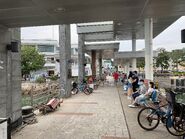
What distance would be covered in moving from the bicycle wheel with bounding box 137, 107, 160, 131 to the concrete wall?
3.83 m

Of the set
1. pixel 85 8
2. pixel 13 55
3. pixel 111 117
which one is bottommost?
pixel 111 117

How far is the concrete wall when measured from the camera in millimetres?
8711

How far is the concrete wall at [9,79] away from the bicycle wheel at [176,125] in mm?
4509

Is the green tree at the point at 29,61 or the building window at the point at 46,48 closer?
the green tree at the point at 29,61

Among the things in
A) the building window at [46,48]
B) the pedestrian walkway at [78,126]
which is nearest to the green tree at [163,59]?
the building window at [46,48]

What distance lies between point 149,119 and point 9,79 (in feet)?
13.9

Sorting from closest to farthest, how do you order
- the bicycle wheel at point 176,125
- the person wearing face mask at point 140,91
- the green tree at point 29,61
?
the bicycle wheel at point 176,125 < the person wearing face mask at point 140,91 < the green tree at point 29,61

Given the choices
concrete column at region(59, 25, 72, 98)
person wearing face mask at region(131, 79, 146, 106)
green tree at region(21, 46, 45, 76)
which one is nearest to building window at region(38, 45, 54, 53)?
green tree at region(21, 46, 45, 76)

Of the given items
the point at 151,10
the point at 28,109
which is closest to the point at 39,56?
the point at 28,109

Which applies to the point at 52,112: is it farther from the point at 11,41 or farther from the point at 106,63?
the point at 106,63

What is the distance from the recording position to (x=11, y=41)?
9.30m

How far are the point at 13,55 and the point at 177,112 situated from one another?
16.7 ft

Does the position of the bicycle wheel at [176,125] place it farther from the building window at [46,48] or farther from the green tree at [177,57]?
the building window at [46,48]

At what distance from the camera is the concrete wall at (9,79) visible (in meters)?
8.71
